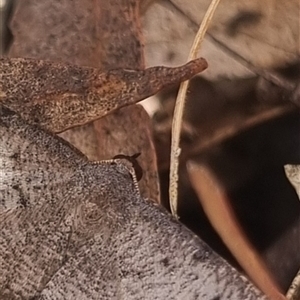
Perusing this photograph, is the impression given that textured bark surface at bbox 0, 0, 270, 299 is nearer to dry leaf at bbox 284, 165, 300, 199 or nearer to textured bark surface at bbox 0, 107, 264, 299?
textured bark surface at bbox 0, 107, 264, 299

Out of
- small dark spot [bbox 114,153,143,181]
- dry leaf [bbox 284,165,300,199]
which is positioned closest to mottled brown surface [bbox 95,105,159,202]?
small dark spot [bbox 114,153,143,181]

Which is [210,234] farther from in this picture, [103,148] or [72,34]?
[72,34]

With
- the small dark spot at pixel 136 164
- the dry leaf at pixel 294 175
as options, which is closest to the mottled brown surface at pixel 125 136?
the small dark spot at pixel 136 164

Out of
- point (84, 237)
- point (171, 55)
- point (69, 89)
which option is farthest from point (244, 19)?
point (84, 237)

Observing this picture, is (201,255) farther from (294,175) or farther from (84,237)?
(294,175)

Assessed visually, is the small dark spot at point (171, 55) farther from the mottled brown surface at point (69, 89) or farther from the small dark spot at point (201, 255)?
the small dark spot at point (201, 255)

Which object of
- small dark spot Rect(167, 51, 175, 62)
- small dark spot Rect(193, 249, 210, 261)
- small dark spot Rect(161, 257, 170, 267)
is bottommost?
small dark spot Rect(167, 51, 175, 62)
